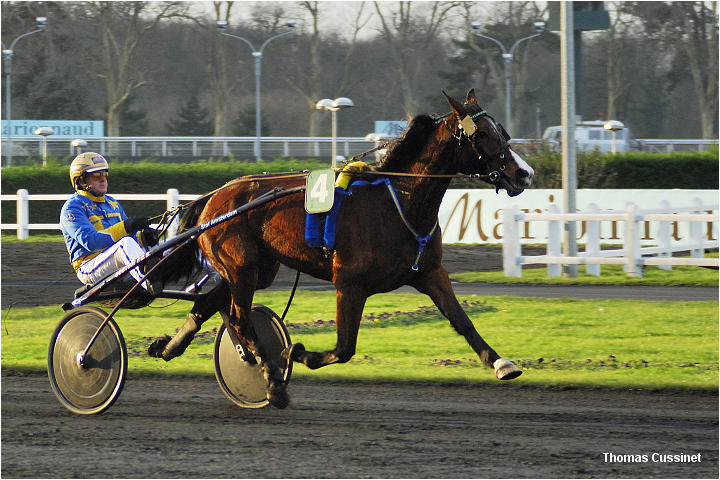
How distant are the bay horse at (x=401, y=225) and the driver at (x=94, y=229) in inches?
33.4

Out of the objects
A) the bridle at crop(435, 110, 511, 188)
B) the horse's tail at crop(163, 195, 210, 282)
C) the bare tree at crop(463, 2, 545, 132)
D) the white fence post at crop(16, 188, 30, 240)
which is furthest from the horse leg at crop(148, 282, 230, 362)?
the bare tree at crop(463, 2, 545, 132)

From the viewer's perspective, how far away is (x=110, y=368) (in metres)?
5.76

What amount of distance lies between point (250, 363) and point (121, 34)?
3808cm

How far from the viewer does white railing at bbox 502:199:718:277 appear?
11.4 m

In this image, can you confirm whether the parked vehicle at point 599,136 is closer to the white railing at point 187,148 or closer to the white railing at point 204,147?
the white railing at point 204,147

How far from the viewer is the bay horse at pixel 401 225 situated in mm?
5137

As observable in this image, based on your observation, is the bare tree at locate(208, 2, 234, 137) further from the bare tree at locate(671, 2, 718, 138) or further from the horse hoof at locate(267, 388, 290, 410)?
the horse hoof at locate(267, 388, 290, 410)

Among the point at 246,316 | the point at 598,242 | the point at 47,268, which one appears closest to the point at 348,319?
the point at 246,316

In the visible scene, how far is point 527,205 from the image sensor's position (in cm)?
1745

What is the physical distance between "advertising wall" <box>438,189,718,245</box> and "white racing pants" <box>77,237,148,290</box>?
38.0ft

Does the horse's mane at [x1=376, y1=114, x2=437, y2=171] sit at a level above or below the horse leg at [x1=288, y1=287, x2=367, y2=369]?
above

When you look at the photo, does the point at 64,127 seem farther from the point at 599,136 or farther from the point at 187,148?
the point at 599,136

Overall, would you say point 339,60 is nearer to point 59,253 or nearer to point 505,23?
point 505,23

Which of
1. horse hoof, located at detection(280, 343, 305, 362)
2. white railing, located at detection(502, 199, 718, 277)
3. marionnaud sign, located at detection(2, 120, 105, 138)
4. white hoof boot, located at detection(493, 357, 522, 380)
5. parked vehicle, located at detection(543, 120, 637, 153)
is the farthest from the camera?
marionnaud sign, located at detection(2, 120, 105, 138)
